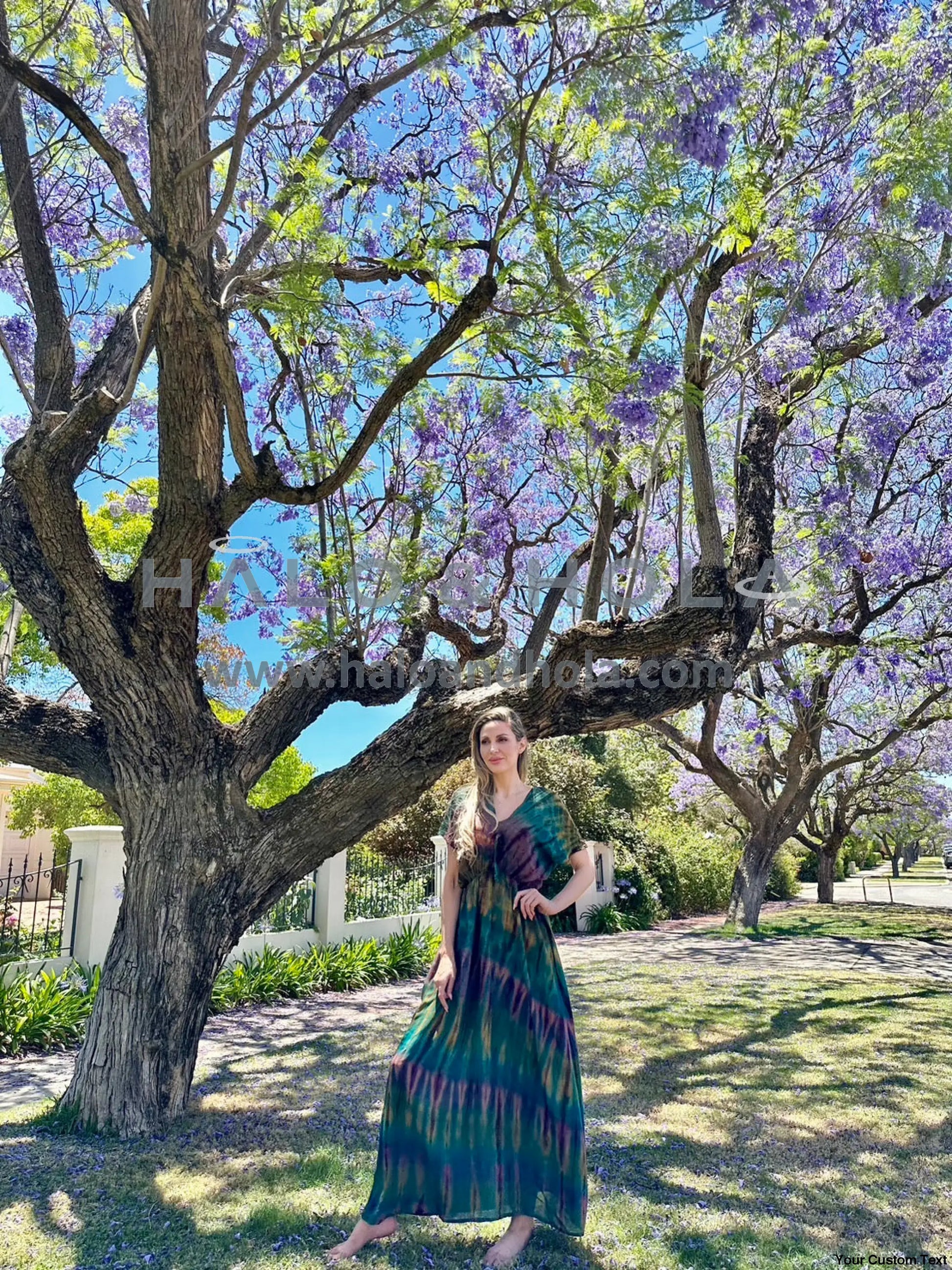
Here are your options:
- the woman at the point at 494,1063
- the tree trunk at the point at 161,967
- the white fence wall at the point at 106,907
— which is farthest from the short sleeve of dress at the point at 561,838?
the white fence wall at the point at 106,907

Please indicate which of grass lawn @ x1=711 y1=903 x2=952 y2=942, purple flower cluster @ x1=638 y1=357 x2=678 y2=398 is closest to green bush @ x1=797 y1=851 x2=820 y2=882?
grass lawn @ x1=711 y1=903 x2=952 y2=942

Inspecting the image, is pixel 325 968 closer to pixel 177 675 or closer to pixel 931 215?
pixel 177 675

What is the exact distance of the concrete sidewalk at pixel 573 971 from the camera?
19.3 ft

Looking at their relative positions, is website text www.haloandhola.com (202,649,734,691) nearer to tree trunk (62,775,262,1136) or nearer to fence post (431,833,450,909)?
tree trunk (62,775,262,1136)

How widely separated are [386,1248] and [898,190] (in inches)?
240

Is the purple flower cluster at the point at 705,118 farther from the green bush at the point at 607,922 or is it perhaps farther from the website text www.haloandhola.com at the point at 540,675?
the green bush at the point at 607,922

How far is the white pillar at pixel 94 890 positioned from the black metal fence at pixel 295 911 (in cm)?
205

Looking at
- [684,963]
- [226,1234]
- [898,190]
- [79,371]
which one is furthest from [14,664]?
[898,190]

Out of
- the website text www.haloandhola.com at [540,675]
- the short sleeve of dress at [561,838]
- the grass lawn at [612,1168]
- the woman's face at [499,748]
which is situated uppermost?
the website text www.haloandhola.com at [540,675]

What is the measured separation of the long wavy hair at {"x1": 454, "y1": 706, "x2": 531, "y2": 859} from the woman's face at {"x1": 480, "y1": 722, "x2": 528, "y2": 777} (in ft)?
0.05

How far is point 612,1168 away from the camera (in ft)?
12.4

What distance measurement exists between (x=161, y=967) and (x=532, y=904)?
7.83 feet

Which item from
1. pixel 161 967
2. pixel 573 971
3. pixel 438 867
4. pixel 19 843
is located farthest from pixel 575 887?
pixel 19 843

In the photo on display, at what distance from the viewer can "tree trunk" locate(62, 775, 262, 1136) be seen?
4.27m
